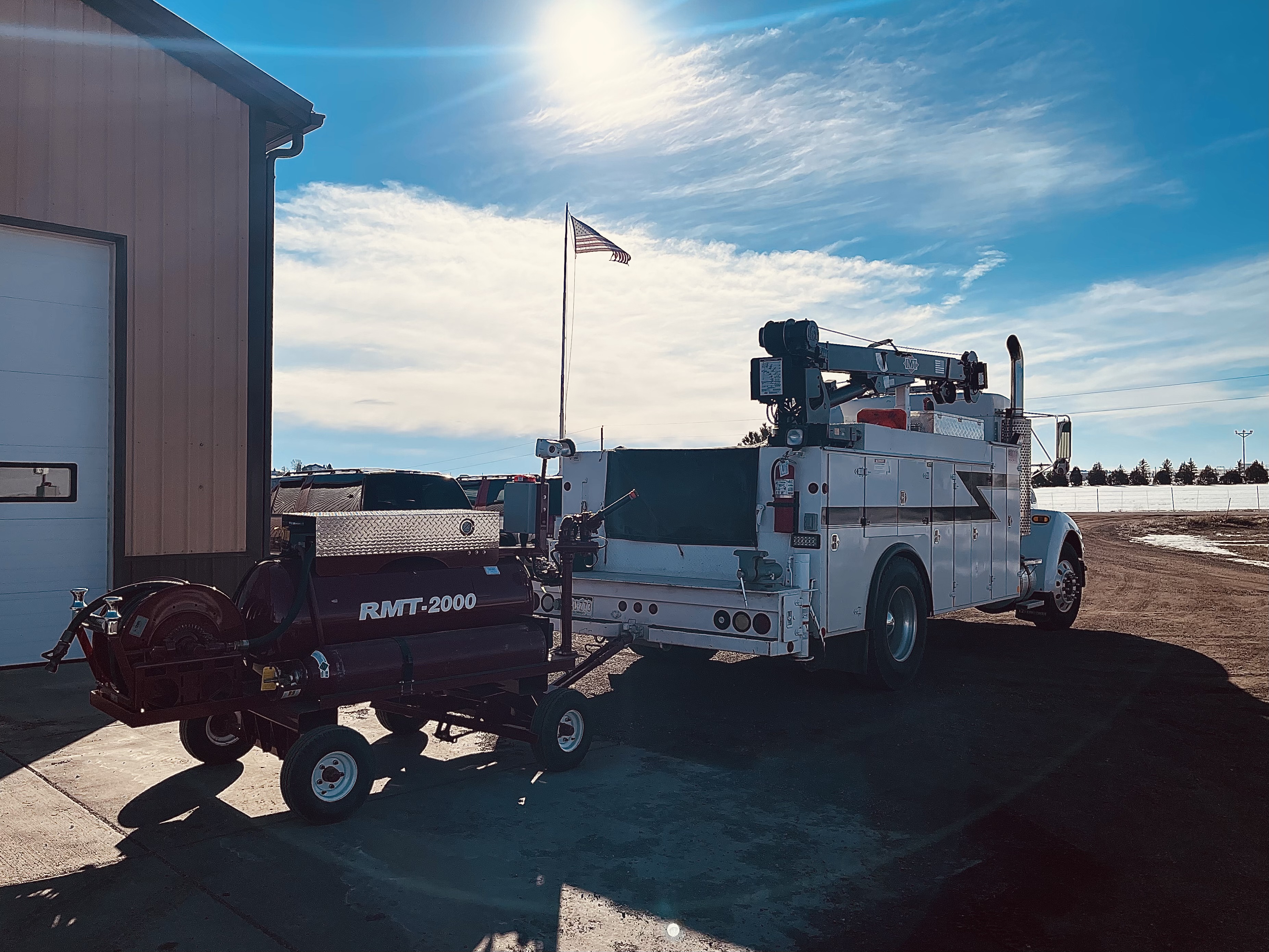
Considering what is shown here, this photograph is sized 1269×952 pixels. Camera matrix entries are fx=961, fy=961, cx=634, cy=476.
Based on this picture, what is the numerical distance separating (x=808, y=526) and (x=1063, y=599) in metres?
6.57

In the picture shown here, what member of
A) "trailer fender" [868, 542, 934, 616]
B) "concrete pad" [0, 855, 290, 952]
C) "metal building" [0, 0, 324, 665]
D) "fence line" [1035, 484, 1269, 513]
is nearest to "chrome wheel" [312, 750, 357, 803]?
"concrete pad" [0, 855, 290, 952]

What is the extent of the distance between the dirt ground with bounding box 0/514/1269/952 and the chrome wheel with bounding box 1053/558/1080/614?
3.64 m

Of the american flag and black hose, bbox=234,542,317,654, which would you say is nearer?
black hose, bbox=234,542,317,654

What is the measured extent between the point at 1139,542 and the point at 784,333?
29.1 metres

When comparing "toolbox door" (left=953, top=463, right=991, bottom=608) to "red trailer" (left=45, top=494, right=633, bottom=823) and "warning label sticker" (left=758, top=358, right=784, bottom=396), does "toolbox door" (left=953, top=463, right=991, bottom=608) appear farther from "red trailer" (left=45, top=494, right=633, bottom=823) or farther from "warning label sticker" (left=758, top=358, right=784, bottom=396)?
"red trailer" (left=45, top=494, right=633, bottom=823)

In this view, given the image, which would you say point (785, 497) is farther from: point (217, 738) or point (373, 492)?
point (373, 492)

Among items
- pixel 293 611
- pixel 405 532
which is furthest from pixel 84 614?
pixel 405 532

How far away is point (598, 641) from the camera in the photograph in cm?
1140

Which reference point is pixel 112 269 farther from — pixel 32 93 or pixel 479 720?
pixel 479 720

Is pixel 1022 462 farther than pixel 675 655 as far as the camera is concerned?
Yes

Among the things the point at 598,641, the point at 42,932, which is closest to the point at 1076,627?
the point at 598,641

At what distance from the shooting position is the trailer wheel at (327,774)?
4973 mm

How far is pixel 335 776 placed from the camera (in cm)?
518

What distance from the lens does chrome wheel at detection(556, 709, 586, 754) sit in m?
6.12
